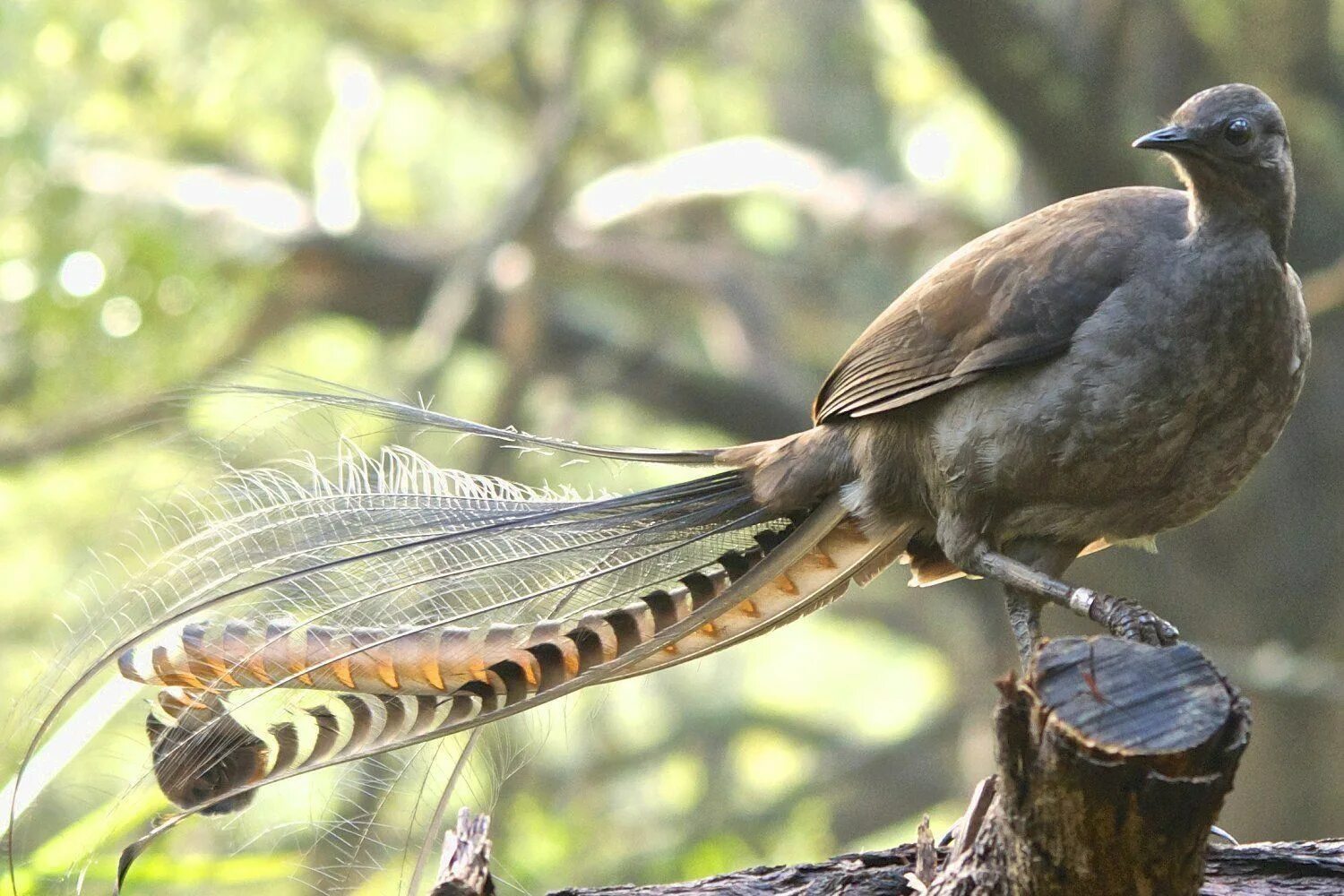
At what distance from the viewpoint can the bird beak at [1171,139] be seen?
2.93 metres

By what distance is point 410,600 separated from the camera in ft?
9.71

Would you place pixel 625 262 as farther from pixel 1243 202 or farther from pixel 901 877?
pixel 901 877

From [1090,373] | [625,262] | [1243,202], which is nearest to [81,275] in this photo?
[625,262]

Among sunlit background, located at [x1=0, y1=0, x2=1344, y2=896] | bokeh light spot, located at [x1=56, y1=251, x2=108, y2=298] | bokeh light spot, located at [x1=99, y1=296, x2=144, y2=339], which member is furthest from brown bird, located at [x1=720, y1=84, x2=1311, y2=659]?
bokeh light spot, located at [x1=56, y1=251, x2=108, y2=298]

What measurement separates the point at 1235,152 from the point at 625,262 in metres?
5.39

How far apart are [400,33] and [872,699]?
24.2ft

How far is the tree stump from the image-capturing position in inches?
78.8

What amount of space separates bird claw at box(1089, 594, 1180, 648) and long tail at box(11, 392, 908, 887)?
2.23ft

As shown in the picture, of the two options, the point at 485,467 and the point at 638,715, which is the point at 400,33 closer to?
the point at 485,467

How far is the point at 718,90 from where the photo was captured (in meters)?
9.88

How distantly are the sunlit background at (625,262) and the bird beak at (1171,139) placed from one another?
2.57 meters

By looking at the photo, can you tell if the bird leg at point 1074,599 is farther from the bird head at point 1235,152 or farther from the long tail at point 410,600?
the bird head at point 1235,152

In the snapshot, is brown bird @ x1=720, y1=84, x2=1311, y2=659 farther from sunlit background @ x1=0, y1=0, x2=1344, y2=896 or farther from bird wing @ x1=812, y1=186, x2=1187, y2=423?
sunlit background @ x1=0, y1=0, x2=1344, y2=896

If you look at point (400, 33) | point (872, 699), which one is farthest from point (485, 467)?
point (872, 699)
